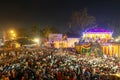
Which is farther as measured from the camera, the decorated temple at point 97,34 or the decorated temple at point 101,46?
the decorated temple at point 97,34

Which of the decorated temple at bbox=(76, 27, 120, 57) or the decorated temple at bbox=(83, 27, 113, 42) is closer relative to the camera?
the decorated temple at bbox=(76, 27, 120, 57)

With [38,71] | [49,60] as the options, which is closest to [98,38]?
[49,60]

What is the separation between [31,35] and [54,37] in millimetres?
14785

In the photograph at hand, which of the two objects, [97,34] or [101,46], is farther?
[97,34]

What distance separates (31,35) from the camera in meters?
65.9

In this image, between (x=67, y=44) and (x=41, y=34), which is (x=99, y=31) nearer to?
(x=67, y=44)

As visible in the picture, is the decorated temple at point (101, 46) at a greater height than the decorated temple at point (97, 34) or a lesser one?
lesser

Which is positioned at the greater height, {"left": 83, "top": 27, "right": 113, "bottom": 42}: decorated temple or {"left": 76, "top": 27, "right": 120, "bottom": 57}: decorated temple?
{"left": 83, "top": 27, "right": 113, "bottom": 42}: decorated temple

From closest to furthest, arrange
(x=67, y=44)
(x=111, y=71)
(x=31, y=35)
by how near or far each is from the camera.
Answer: (x=111, y=71)
(x=67, y=44)
(x=31, y=35)

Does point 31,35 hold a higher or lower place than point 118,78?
higher

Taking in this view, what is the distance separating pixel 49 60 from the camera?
25891 mm

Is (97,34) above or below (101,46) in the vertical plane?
above

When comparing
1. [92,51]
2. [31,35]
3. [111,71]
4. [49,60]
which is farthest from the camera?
[31,35]

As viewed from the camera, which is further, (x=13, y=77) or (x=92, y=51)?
(x=92, y=51)
